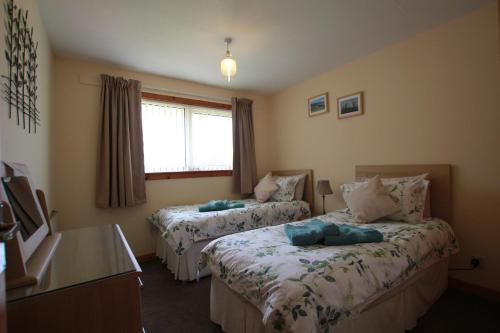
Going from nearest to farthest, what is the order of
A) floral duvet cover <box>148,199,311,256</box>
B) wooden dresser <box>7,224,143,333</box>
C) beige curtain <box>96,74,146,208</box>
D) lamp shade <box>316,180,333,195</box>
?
wooden dresser <box>7,224,143,333</box> < floral duvet cover <box>148,199,311,256</box> < beige curtain <box>96,74,146,208</box> < lamp shade <box>316,180,333,195</box>

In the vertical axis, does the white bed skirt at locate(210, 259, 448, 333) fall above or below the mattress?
below

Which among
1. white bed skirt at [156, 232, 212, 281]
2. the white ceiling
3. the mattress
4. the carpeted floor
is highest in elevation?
the white ceiling

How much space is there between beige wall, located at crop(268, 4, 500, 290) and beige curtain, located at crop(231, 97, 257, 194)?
1.38 metres

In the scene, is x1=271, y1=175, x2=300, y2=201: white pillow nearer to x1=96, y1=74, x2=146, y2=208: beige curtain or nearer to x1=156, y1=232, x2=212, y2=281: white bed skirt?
x1=156, y1=232, x2=212, y2=281: white bed skirt

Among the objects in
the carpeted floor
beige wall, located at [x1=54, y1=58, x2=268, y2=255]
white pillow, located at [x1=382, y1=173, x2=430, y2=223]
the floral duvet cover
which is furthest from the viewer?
beige wall, located at [x1=54, y1=58, x2=268, y2=255]

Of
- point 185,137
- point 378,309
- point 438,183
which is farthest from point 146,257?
point 438,183

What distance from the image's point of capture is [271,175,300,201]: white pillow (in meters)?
3.48

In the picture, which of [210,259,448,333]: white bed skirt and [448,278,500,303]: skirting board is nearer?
[210,259,448,333]: white bed skirt

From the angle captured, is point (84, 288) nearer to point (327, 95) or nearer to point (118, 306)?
point (118, 306)

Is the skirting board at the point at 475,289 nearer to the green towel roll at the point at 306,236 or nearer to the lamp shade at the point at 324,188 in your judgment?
the lamp shade at the point at 324,188

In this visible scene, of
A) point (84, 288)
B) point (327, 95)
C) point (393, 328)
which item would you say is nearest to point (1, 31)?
point (84, 288)

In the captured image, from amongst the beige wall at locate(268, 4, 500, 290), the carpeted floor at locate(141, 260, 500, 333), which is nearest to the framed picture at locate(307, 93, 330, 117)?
the beige wall at locate(268, 4, 500, 290)

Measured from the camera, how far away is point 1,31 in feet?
3.63

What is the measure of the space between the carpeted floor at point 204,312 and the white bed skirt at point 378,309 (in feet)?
0.29
